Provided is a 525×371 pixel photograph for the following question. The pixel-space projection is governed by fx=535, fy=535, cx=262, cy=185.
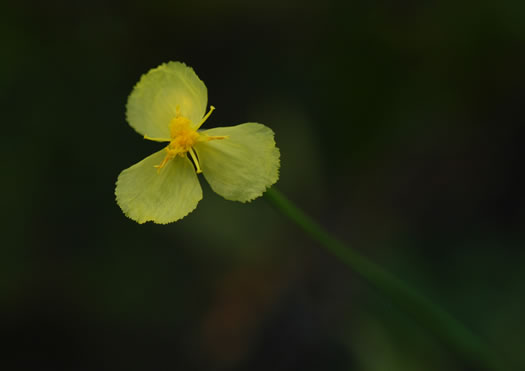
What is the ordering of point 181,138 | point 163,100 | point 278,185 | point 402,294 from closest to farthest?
1. point 181,138
2. point 163,100
3. point 402,294
4. point 278,185

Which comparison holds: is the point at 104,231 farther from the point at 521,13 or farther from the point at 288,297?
the point at 521,13

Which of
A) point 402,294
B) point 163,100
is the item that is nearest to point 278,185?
point 402,294

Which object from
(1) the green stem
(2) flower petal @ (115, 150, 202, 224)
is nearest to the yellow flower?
(2) flower petal @ (115, 150, 202, 224)

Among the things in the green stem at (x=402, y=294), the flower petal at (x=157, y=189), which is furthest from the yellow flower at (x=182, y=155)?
the green stem at (x=402, y=294)

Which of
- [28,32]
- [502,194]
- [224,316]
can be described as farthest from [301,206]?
[28,32]

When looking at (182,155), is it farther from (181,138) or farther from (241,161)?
(241,161)

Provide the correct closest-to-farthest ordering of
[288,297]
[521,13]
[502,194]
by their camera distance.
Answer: [521,13] < [502,194] < [288,297]

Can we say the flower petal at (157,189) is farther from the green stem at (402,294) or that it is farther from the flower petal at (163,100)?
the green stem at (402,294)
